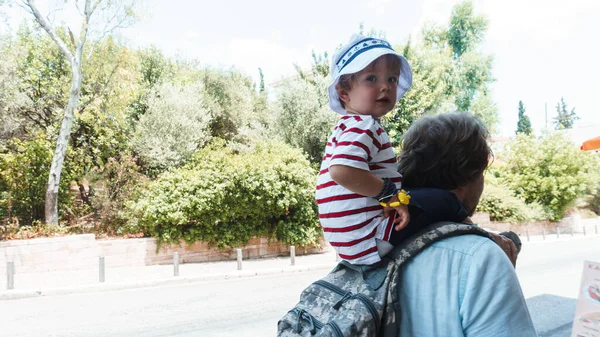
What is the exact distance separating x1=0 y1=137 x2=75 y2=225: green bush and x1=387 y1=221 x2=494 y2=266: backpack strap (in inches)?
597

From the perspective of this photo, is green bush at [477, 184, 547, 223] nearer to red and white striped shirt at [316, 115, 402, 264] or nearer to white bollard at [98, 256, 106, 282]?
white bollard at [98, 256, 106, 282]

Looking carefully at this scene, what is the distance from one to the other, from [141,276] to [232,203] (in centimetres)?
377

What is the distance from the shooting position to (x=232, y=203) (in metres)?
13.5

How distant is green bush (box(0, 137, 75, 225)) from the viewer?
1358cm

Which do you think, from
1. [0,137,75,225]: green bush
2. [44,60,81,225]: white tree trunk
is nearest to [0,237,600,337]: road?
[44,60,81,225]: white tree trunk

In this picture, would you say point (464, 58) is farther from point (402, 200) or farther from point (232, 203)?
point (402, 200)

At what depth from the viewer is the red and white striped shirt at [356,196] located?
132 cm

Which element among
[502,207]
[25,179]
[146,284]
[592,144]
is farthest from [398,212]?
[502,207]

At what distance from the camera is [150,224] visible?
1293 cm

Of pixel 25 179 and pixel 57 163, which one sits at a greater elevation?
pixel 57 163

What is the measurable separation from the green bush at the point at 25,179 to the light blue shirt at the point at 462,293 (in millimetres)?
15206

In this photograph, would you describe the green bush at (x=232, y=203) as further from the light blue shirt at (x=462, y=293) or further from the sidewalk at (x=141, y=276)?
the light blue shirt at (x=462, y=293)

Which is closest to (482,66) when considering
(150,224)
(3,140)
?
(150,224)

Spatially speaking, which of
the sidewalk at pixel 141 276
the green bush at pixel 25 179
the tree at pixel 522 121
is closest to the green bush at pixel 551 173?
the sidewalk at pixel 141 276
